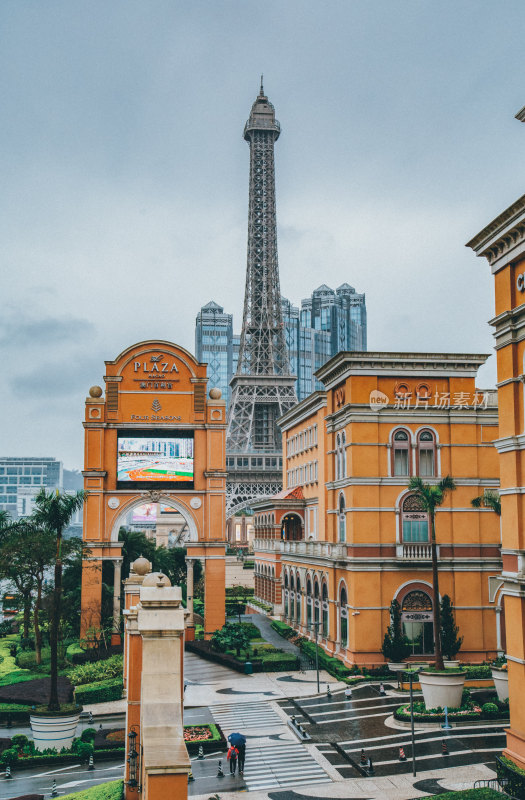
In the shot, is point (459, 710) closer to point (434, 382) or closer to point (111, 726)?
point (111, 726)

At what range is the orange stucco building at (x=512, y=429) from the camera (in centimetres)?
2372

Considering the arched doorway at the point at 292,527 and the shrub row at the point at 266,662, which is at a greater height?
the arched doorway at the point at 292,527

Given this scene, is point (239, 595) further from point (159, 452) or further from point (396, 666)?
point (396, 666)

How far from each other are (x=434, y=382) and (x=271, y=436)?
259ft

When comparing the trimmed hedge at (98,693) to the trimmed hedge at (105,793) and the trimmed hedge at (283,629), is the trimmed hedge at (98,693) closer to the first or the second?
the trimmed hedge at (283,629)

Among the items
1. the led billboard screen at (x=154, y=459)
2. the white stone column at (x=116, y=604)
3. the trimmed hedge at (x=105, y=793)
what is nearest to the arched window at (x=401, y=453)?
the led billboard screen at (x=154, y=459)

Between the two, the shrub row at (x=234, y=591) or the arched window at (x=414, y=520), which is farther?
the shrub row at (x=234, y=591)

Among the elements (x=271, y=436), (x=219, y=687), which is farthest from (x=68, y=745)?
(x=271, y=436)

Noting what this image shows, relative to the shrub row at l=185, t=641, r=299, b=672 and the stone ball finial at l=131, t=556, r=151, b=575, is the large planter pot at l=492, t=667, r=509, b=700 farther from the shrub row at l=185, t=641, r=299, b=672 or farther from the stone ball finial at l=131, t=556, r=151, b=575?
the stone ball finial at l=131, t=556, r=151, b=575

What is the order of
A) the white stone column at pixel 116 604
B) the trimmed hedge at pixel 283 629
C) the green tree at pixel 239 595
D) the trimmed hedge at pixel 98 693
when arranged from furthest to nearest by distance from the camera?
1. the green tree at pixel 239 595
2. the trimmed hedge at pixel 283 629
3. the white stone column at pixel 116 604
4. the trimmed hedge at pixel 98 693

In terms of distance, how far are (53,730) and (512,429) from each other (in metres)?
18.9

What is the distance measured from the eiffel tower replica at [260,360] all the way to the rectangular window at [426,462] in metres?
65.1

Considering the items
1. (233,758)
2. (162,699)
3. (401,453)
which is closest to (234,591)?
(401,453)

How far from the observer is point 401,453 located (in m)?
44.3
